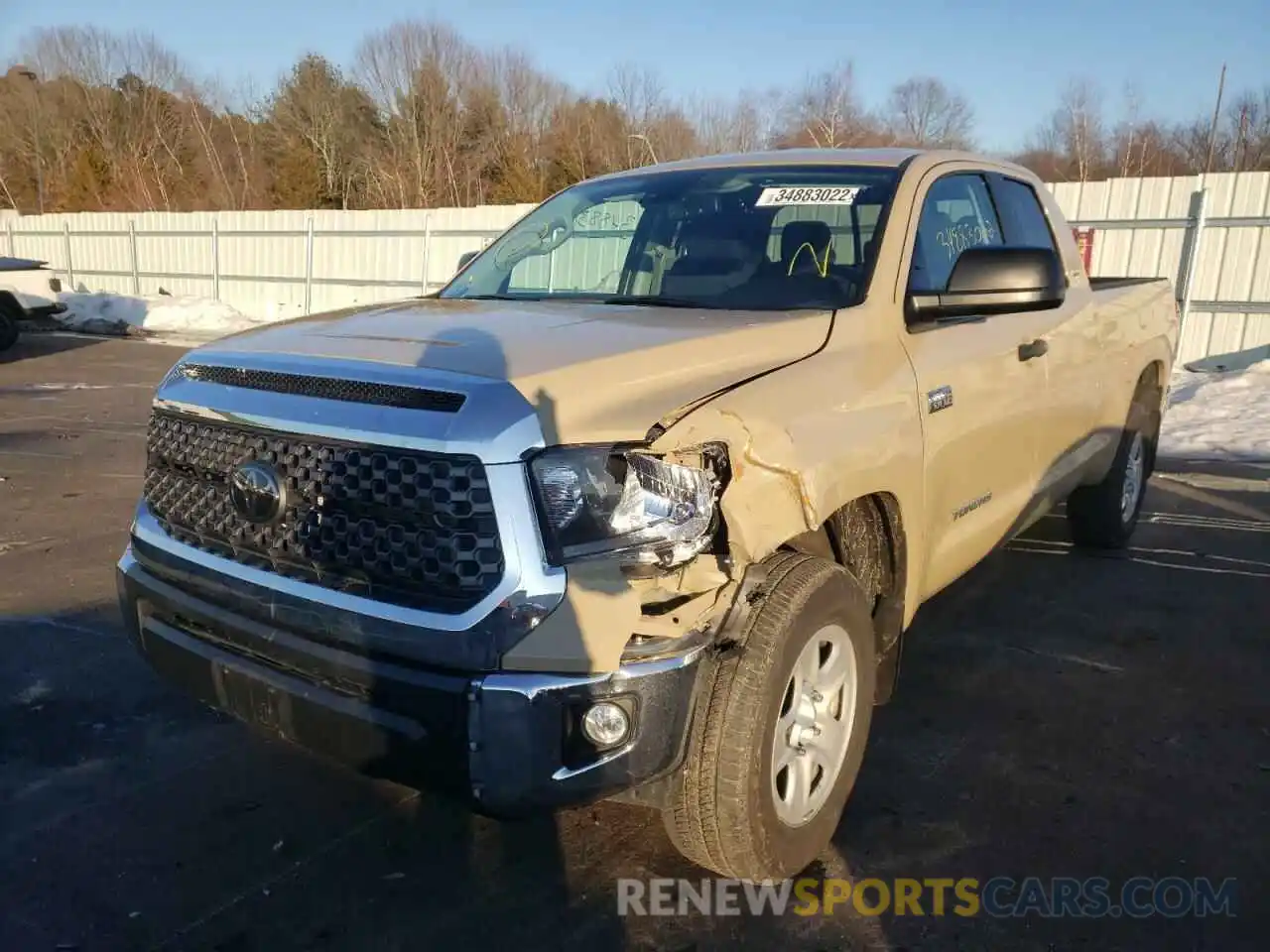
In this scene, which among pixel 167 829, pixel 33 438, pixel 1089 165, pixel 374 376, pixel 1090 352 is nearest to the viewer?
pixel 374 376

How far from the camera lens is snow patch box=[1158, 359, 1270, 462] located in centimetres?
869

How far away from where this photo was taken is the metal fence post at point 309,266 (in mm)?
20781

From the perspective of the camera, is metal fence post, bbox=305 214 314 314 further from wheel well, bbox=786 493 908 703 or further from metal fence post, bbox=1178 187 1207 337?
wheel well, bbox=786 493 908 703

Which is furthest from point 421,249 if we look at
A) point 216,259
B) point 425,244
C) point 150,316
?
point 150,316

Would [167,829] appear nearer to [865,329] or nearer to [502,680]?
→ [502,680]

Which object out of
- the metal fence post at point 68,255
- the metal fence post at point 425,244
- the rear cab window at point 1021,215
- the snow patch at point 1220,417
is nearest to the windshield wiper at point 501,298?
the rear cab window at point 1021,215

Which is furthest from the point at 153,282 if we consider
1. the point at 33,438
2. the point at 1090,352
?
the point at 1090,352

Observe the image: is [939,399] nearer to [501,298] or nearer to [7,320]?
[501,298]

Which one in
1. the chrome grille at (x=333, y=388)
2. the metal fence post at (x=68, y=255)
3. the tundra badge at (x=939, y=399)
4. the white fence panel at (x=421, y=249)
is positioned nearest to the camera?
the chrome grille at (x=333, y=388)

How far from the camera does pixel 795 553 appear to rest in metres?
2.59

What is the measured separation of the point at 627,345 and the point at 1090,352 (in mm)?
2879

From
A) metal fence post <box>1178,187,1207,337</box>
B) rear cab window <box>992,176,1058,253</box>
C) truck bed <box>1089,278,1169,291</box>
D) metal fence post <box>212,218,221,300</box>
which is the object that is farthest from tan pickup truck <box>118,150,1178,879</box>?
metal fence post <box>212,218,221,300</box>

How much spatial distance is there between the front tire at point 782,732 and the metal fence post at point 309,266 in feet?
64.9

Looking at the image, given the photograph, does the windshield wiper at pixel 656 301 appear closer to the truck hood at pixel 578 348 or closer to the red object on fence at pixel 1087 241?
the truck hood at pixel 578 348
